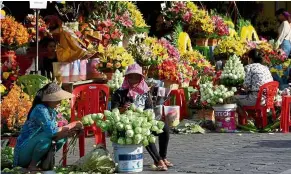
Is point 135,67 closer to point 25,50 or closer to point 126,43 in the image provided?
point 25,50

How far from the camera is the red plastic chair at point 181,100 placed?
12.7 m

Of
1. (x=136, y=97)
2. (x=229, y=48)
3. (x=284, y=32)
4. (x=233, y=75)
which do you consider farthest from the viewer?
(x=284, y=32)

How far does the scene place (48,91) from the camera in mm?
8086

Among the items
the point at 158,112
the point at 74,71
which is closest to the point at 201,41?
the point at 74,71

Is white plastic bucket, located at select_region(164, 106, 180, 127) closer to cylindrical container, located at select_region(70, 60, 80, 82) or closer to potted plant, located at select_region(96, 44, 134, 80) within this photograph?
potted plant, located at select_region(96, 44, 134, 80)

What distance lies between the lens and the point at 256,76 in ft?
39.7

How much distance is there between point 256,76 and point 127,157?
4.32 meters

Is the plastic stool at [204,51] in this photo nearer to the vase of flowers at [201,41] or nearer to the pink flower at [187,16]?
the vase of flowers at [201,41]

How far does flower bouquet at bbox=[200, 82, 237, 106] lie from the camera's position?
1197 cm

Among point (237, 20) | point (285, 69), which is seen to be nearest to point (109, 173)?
point (285, 69)

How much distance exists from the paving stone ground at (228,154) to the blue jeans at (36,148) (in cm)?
127

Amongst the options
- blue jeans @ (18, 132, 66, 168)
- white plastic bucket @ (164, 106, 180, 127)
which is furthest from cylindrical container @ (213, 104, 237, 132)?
blue jeans @ (18, 132, 66, 168)

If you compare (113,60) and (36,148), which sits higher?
(113,60)

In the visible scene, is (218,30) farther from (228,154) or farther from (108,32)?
(228,154)
